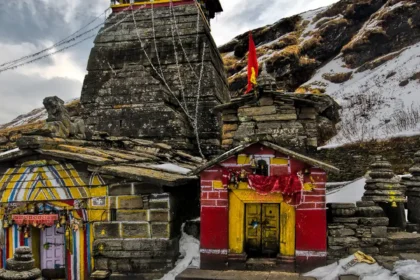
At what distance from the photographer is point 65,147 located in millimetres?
9656

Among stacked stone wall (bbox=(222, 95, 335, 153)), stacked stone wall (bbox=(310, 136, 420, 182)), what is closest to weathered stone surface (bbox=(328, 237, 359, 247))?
stacked stone wall (bbox=(222, 95, 335, 153))

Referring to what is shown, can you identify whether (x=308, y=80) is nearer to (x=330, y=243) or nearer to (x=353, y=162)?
(x=353, y=162)

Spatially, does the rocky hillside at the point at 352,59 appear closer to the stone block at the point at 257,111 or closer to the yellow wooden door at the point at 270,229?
the stone block at the point at 257,111

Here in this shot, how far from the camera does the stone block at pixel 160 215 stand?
903 centimetres

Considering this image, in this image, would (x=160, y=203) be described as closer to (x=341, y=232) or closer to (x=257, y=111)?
Result: (x=341, y=232)

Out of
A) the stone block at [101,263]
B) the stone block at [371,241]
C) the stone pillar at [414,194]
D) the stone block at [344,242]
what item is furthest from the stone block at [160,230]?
the stone pillar at [414,194]

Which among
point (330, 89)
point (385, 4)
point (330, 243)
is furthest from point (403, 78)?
point (330, 243)

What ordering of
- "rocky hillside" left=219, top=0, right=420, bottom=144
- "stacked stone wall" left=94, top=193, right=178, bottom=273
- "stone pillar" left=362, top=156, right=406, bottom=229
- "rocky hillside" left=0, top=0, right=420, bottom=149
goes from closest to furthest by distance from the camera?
1. "stacked stone wall" left=94, top=193, right=178, bottom=273
2. "stone pillar" left=362, top=156, right=406, bottom=229
3. "rocky hillside" left=0, top=0, right=420, bottom=149
4. "rocky hillside" left=219, top=0, right=420, bottom=144

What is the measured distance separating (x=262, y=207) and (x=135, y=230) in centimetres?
284

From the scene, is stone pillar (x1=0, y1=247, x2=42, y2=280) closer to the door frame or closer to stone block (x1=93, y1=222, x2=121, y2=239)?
stone block (x1=93, y1=222, x2=121, y2=239)

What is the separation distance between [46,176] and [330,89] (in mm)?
34815

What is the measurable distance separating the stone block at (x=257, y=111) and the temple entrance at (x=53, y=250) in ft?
19.0

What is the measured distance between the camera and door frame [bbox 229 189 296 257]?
28.5 feet

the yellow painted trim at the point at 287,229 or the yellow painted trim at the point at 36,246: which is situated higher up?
the yellow painted trim at the point at 287,229
